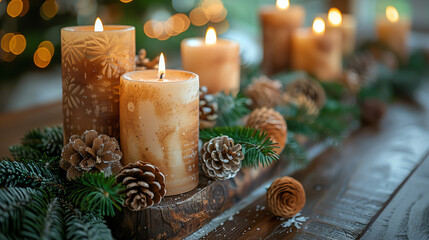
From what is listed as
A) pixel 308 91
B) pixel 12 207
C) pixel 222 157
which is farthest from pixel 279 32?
pixel 12 207

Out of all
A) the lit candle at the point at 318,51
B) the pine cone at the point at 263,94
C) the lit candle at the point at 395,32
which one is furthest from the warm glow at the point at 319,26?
the lit candle at the point at 395,32

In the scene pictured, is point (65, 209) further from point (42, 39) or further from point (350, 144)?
point (42, 39)

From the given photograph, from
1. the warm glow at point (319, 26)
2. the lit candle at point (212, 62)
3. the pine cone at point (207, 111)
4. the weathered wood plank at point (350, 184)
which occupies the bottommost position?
the weathered wood plank at point (350, 184)

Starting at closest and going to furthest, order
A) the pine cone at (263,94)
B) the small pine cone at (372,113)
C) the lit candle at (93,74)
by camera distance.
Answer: the lit candle at (93,74) < the pine cone at (263,94) < the small pine cone at (372,113)

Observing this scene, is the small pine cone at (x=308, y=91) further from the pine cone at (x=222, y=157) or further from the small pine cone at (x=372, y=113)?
the pine cone at (x=222, y=157)

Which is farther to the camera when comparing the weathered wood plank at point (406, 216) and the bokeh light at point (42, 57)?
the bokeh light at point (42, 57)

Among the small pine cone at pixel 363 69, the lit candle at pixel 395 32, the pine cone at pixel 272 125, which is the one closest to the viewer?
the pine cone at pixel 272 125
